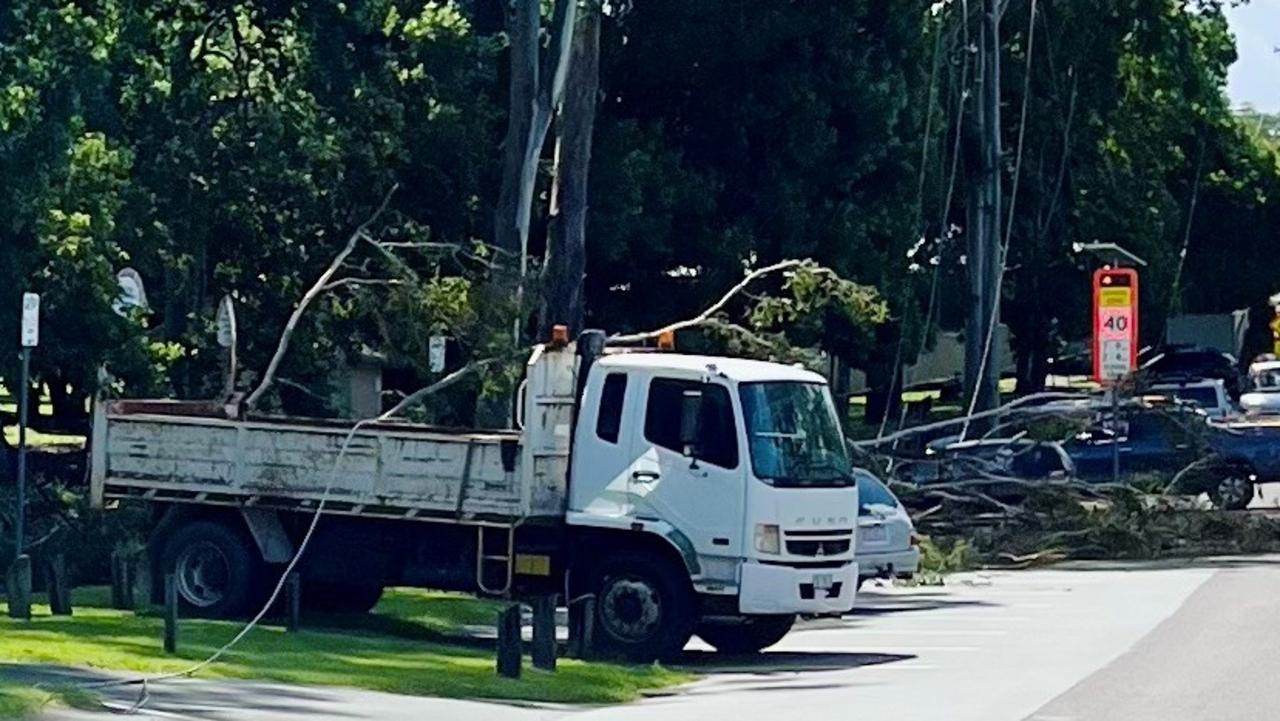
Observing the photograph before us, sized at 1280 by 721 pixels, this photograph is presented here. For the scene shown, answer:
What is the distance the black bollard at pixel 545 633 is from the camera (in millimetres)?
19672

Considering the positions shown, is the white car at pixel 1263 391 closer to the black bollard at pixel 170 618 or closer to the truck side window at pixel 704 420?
the truck side window at pixel 704 420

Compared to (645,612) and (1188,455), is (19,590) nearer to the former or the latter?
(645,612)

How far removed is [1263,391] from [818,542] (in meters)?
49.1

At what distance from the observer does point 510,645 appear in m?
19.1

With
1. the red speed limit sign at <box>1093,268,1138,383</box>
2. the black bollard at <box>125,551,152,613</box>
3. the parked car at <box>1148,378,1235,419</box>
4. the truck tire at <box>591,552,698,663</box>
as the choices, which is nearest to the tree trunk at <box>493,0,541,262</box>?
the black bollard at <box>125,551,152,613</box>

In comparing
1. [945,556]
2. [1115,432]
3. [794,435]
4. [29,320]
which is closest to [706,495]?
[794,435]

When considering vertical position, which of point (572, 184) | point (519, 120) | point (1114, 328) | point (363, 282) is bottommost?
point (363, 282)

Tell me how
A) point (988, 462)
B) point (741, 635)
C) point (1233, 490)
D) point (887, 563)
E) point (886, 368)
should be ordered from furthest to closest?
point (886, 368) → point (1233, 490) → point (988, 462) → point (887, 563) → point (741, 635)

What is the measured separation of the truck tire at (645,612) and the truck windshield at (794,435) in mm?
1279

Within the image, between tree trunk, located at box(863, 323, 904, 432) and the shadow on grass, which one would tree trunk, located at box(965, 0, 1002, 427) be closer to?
tree trunk, located at box(863, 323, 904, 432)

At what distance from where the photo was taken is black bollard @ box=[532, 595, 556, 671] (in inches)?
774

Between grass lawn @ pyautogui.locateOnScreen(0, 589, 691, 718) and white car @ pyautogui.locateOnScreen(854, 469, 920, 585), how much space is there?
208 inches

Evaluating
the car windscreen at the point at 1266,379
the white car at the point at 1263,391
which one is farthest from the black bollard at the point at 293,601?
the car windscreen at the point at 1266,379

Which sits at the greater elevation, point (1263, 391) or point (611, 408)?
point (1263, 391)
